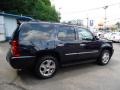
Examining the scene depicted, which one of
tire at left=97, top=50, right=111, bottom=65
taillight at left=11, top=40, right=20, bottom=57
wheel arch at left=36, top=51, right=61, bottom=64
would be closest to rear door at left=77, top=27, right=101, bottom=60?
tire at left=97, top=50, right=111, bottom=65

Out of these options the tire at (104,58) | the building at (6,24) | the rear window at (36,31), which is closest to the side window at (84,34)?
the tire at (104,58)

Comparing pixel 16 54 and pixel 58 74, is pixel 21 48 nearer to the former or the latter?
pixel 16 54

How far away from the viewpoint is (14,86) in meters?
4.92

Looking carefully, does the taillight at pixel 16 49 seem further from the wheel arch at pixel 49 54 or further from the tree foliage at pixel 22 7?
the tree foliage at pixel 22 7

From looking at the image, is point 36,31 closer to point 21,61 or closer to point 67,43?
point 21,61

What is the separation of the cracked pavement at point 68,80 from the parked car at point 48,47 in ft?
1.23

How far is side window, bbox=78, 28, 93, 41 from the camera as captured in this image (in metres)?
6.57

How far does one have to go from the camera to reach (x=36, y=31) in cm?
551

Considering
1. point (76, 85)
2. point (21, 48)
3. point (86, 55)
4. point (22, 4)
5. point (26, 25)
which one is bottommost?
point (76, 85)

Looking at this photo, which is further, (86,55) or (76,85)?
(86,55)

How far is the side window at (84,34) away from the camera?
21.6 feet

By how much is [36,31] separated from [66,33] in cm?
121

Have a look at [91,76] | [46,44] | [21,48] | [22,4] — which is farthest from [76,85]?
[22,4]

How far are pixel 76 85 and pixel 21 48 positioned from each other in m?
2.02
